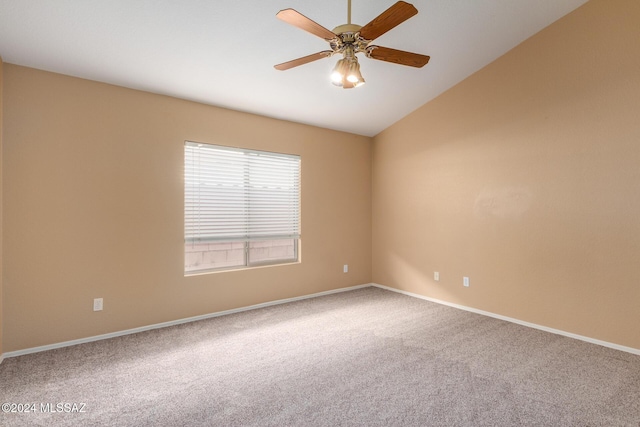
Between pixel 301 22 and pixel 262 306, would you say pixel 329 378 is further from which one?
pixel 301 22

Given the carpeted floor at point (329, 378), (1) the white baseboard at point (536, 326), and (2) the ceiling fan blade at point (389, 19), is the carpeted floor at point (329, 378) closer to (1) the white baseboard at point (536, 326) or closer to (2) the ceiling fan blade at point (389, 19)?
(1) the white baseboard at point (536, 326)

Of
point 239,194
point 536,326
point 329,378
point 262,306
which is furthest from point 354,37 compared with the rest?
point 536,326

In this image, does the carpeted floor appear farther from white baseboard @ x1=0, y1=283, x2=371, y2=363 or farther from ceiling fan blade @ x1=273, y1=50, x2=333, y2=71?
ceiling fan blade @ x1=273, y1=50, x2=333, y2=71

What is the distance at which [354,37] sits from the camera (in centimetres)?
207

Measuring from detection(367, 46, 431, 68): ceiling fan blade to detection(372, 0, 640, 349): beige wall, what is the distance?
2.06 meters

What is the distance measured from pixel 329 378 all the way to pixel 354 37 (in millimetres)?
2438

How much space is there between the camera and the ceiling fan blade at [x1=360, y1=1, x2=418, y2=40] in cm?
173

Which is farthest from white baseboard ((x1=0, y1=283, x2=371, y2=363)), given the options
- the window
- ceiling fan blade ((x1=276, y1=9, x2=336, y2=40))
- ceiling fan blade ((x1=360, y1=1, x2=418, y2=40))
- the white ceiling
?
ceiling fan blade ((x1=360, y1=1, x2=418, y2=40))

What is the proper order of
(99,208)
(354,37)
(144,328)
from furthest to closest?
(144,328) < (99,208) < (354,37)

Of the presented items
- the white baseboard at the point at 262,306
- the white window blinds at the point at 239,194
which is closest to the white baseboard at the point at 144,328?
the white baseboard at the point at 262,306

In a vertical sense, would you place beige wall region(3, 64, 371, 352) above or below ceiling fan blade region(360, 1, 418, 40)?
below

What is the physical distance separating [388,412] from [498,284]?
2578mm

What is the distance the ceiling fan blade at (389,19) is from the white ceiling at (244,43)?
2.87 ft

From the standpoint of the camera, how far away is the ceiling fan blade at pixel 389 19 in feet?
5.67
